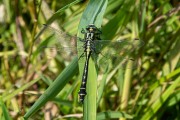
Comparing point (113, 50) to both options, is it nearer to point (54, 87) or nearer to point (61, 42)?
point (61, 42)

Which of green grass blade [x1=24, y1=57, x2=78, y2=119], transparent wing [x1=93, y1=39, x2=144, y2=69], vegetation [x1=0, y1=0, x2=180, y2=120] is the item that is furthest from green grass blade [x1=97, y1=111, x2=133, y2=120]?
green grass blade [x1=24, y1=57, x2=78, y2=119]

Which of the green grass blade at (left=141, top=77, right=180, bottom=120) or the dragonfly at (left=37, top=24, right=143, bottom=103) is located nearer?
the dragonfly at (left=37, top=24, right=143, bottom=103)

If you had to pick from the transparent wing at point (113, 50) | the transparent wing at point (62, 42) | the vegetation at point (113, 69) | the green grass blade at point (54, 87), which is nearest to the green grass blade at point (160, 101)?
the vegetation at point (113, 69)

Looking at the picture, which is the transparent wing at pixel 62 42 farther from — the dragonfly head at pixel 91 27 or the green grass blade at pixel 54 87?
the green grass blade at pixel 54 87

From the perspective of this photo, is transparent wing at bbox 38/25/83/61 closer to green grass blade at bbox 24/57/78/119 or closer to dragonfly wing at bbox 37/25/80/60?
dragonfly wing at bbox 37/25/80/60

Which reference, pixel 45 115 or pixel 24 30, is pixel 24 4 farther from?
pixel 45 115

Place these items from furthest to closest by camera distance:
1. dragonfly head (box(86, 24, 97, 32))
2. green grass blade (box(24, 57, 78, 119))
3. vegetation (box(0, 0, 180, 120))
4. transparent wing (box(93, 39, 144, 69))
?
vegetation (box(0, 0, 180, 120)) → transparent wing (box(93, 39, 144, 69)) → dragonfly head (box(86, 24, 97, 32)) → green grass blade (box(24, 57, 78, 119))
